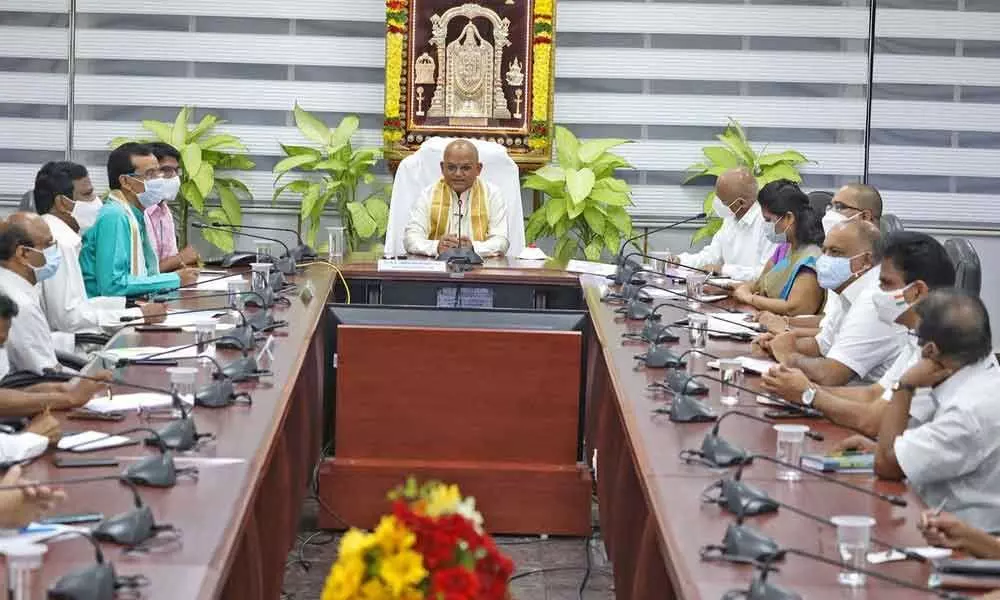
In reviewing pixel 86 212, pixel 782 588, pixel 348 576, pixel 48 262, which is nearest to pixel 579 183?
pixel 86 212

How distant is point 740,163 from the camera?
32.3 ft

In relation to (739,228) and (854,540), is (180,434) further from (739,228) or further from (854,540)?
(739,228)

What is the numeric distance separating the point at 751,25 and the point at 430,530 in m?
8.17

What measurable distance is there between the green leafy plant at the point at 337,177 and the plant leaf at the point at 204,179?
0.41 m

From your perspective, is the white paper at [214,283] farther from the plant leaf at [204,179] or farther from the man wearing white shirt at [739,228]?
the man wearing white shirt at [739,228]

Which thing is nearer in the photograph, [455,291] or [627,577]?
[627,577]

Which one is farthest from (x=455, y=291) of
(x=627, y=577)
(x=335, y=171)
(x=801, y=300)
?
(x=627, y=577)

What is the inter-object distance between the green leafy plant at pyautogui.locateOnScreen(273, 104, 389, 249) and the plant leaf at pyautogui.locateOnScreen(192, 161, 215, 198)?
16.0 inches

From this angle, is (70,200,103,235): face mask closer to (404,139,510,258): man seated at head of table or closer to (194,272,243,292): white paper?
(194,272,243,292): white paper

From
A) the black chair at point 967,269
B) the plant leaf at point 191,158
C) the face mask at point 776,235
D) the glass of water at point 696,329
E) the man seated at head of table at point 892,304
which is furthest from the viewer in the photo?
the plant leaf at point 191,158

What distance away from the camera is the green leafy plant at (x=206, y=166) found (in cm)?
952

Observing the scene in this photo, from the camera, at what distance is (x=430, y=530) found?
237 centimetres

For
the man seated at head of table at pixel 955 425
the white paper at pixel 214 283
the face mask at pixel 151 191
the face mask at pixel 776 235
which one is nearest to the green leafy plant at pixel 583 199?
the face mask at pixel 776 235

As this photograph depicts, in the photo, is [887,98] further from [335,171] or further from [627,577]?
[627,577]
